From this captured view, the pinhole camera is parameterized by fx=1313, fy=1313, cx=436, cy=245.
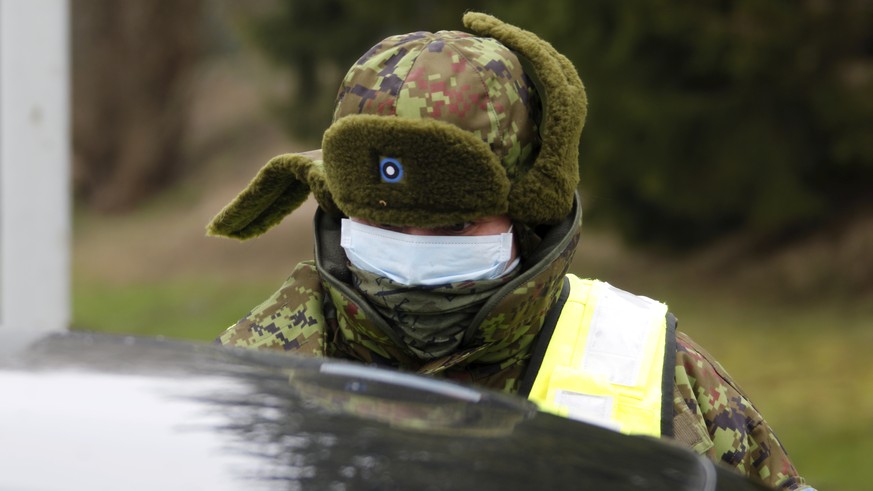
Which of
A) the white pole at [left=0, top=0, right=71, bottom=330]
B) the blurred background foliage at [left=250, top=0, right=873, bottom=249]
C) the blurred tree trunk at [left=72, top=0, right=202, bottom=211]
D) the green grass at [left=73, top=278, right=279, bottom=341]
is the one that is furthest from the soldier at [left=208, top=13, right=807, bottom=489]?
the blurred tree trunk at [left=72, top=0, right=202, bottom=211]

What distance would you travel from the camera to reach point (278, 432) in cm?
161

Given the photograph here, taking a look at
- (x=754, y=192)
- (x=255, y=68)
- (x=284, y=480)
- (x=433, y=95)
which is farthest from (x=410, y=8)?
(x=255, y=68)

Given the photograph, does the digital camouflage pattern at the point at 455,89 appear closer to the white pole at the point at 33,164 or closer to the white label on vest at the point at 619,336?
the white label on vest at the point at 619,336

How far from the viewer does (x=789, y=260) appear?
11172 millimetres

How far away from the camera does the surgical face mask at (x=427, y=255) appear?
2.40 metres

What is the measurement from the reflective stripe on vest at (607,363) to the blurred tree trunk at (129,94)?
19552 mm

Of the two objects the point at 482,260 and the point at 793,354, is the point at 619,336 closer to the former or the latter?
the point at 482,260

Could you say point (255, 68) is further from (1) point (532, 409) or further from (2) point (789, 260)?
(1) point (532, 409)

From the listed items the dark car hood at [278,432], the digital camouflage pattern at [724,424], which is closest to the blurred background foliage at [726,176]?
the digital camouflage pattern at [724,424]

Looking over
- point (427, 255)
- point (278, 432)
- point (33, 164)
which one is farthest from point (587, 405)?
point (33, 164)

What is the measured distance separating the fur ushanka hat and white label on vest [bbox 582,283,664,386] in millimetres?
221

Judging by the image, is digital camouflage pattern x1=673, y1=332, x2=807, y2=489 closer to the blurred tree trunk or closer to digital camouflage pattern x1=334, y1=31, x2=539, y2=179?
digital camouflage pattern x1=334, y1=31, x2=539, y2=179

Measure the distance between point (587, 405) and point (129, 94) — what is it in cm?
2052

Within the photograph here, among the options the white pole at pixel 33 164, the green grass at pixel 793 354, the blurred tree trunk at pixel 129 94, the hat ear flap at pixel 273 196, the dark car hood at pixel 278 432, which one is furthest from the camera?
the blurred tree trunk at pixel 129 94
